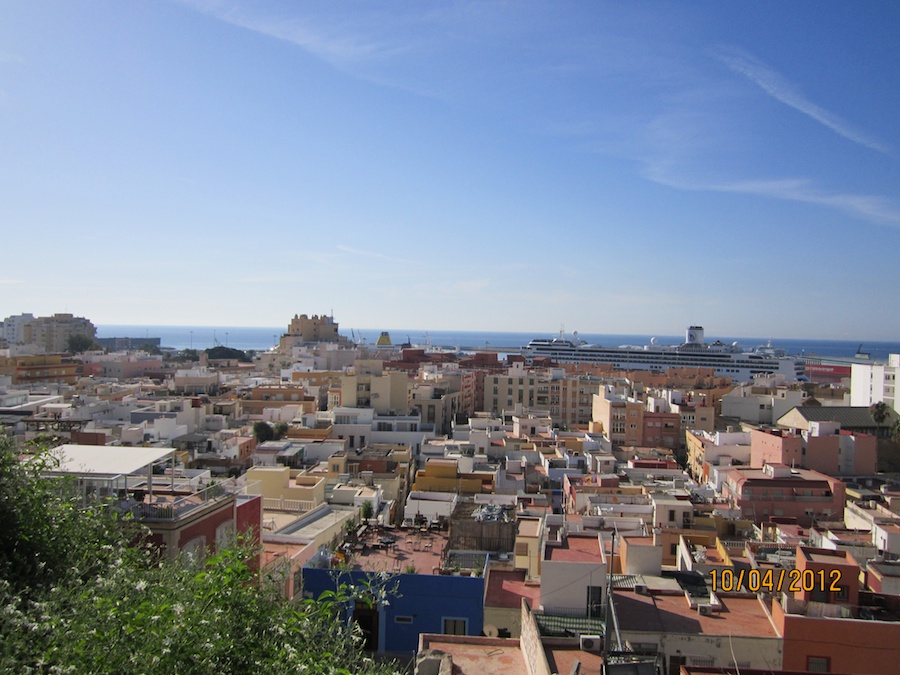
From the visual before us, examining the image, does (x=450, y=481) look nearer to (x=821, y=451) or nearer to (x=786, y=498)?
(x=786, y=498)

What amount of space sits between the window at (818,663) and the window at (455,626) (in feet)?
12.3

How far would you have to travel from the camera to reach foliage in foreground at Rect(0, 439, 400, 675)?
3018 millimetres

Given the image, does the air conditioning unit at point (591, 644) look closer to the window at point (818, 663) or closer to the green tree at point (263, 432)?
the window at point (818, 663)

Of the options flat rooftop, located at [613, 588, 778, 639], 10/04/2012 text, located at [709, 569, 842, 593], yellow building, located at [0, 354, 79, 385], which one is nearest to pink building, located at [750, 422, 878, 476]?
10/04/2012 text, located at [709, 569, 842, 593]

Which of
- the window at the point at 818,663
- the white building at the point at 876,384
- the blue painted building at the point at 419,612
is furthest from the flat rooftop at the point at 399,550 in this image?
the white building at the point at 876,384

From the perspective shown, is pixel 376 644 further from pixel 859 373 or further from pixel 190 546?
pixel 859 373

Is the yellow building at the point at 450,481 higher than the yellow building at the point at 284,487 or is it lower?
lower

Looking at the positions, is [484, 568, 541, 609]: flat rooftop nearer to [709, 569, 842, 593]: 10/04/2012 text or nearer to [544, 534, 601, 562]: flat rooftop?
[544, 534, 601, 562]: flat rooftop

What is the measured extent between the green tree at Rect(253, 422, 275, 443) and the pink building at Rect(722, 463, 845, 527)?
587 inches

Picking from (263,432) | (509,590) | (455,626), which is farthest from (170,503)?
(263,432)

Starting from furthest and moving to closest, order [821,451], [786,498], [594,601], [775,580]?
[821,451]
[786,498]
[775,580]
[594,601]

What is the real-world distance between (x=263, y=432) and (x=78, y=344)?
51.6 m

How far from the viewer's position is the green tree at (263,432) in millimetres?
24297

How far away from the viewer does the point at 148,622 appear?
3148 mm
